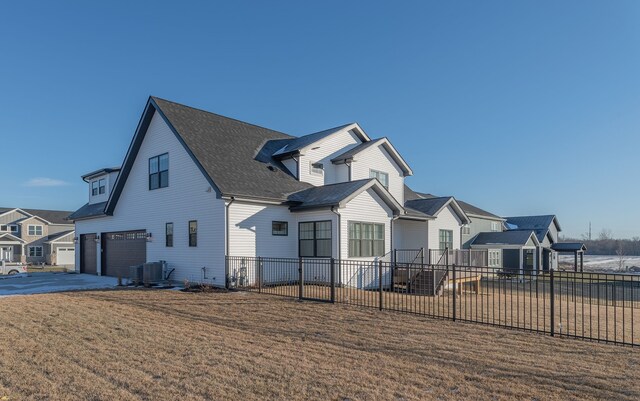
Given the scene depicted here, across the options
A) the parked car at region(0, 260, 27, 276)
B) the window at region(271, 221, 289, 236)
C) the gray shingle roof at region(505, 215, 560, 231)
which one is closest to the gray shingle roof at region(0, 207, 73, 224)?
the parked car at region(0, 260, 27, 276)

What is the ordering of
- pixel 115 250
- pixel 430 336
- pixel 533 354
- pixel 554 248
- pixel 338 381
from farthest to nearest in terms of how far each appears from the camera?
pixel 554 248 < pixel 115 250 < pixel 430 336 < pixel 533 354 < pixel 338 381

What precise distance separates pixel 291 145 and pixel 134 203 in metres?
8.23

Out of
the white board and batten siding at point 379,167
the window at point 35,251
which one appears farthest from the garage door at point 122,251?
the window at point 35,251

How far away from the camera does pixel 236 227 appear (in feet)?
54.0

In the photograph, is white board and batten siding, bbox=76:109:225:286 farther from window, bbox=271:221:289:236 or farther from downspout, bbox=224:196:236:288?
window, bbox=271:221:289:236

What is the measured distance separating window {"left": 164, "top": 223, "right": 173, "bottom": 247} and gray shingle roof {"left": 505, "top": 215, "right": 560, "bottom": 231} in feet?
116

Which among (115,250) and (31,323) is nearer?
(31,323)

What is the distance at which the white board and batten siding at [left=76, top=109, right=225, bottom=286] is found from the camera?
16750 mm

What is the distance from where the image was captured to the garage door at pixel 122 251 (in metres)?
20.9

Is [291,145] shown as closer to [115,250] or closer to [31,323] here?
[115,250]

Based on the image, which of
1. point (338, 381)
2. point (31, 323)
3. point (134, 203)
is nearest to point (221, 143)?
point (134, 203)

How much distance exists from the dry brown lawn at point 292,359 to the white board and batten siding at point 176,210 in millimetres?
6010

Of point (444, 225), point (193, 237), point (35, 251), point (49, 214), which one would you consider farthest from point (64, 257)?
point (444, 225)

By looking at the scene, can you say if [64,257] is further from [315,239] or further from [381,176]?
[315,239]
